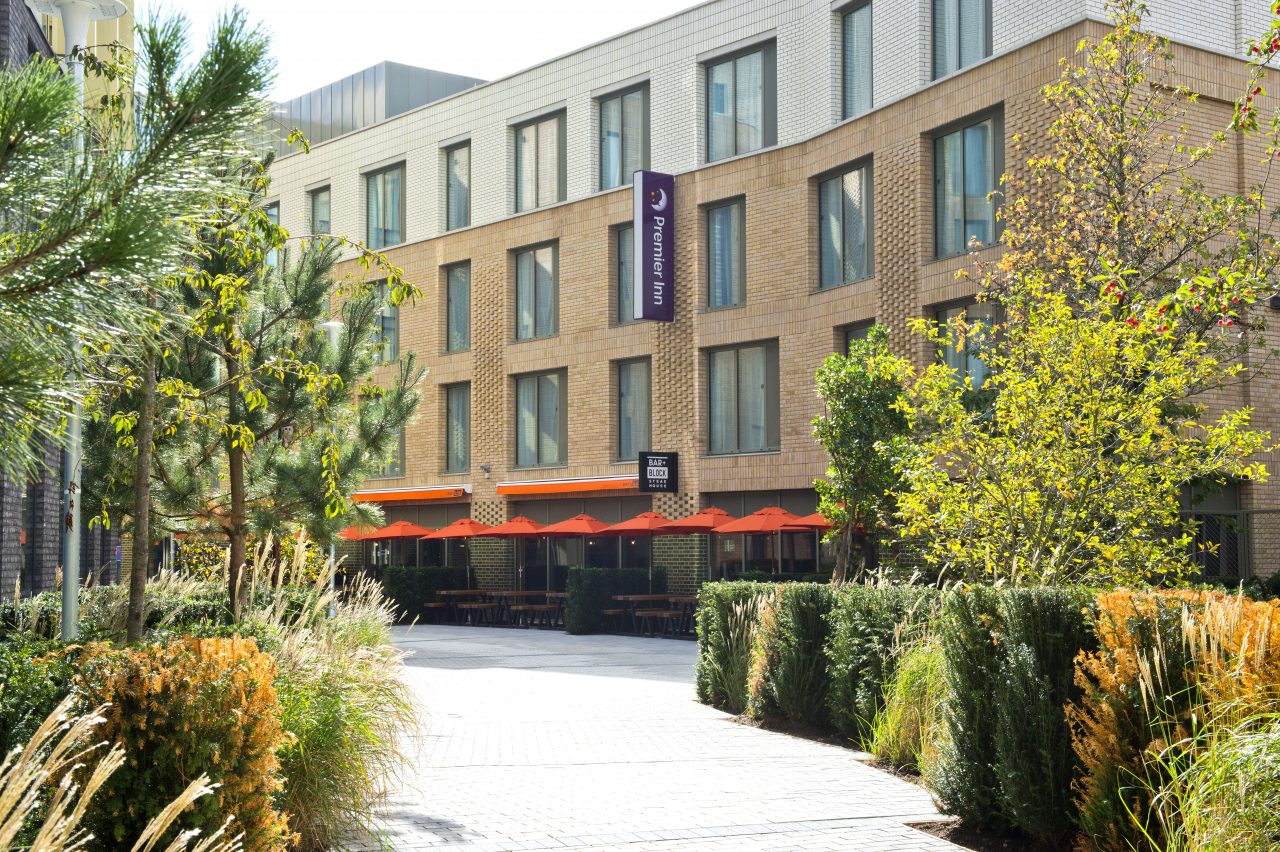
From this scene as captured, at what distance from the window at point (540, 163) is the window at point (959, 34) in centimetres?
1190

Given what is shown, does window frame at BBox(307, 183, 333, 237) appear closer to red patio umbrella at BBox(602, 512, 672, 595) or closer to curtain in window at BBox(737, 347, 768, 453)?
curtain in window at BBox(737, 347, 768, 453)

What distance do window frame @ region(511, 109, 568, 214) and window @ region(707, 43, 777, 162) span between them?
4.95m

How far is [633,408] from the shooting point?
108 feet

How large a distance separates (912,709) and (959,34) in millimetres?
17940

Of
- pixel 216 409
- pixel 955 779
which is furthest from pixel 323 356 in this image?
pixel 955 779

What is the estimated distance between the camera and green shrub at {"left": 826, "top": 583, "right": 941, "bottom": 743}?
1160 cm

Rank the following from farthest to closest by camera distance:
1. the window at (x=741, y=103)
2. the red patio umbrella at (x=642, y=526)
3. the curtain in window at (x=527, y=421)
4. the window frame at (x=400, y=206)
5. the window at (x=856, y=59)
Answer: the window frame at (x=400, y=206) < the curtain in window at (x=527, y=421) < the window at (x=741, y=103) < the red patio umbrella at (x=642, y=526) < the window at (x=856, y=59)

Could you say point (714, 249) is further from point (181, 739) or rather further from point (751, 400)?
point (181, 739)

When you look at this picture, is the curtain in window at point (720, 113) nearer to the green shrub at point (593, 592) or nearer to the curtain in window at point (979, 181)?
the curtain in window at point (979, 181)

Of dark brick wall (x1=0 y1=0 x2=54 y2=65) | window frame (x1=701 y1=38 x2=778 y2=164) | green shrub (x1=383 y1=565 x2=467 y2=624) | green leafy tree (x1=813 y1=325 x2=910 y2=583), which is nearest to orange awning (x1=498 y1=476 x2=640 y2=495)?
green shrub (x1=383 y1=565 x2=467 y2=624)

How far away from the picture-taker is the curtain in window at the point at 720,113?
103 ft

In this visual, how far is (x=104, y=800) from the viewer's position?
5898 millimetres

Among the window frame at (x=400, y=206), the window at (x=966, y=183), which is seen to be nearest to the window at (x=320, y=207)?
the window frame at (x=400, y=206)

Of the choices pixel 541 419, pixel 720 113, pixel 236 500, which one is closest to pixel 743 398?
pixel 720 113
